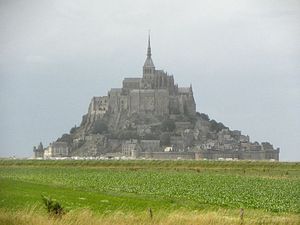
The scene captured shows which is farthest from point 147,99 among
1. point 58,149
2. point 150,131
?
point 58,149

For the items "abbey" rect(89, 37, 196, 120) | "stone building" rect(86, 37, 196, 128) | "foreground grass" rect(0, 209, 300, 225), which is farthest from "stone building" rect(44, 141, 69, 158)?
"foreground grass" rect(0, 209, 300, 225)

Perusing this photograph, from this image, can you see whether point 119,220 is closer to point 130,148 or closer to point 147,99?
point 130,148

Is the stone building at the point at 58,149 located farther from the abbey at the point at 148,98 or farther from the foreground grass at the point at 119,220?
the foreground grass at the point at 119,220

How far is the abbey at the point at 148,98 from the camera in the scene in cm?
14550

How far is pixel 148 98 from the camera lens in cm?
14550

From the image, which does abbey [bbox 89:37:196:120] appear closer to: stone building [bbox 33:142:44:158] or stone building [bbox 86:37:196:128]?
stone building [bbox 86:37:196:128]

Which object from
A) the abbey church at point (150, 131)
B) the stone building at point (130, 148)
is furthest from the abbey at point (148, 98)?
the stone building at point (130, 148)

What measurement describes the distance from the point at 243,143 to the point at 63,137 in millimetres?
41704

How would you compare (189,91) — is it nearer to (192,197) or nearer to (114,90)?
(114,90)

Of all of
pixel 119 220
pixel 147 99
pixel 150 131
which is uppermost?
pixel 147 99

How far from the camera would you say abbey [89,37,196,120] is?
145500 millimetres

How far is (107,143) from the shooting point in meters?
144

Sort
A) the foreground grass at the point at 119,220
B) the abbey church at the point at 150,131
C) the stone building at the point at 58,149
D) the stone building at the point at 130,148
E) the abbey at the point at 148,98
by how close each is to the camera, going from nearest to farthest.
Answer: the foreground grass at the point at 119,220 → the stone building at the point at 130,148 → the abbey church at the point at 150,131 → the stone building at the point at 58,149 → the abbey at the point at 148,98

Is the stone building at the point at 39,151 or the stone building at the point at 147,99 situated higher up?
the stone building at the point at 147,99
